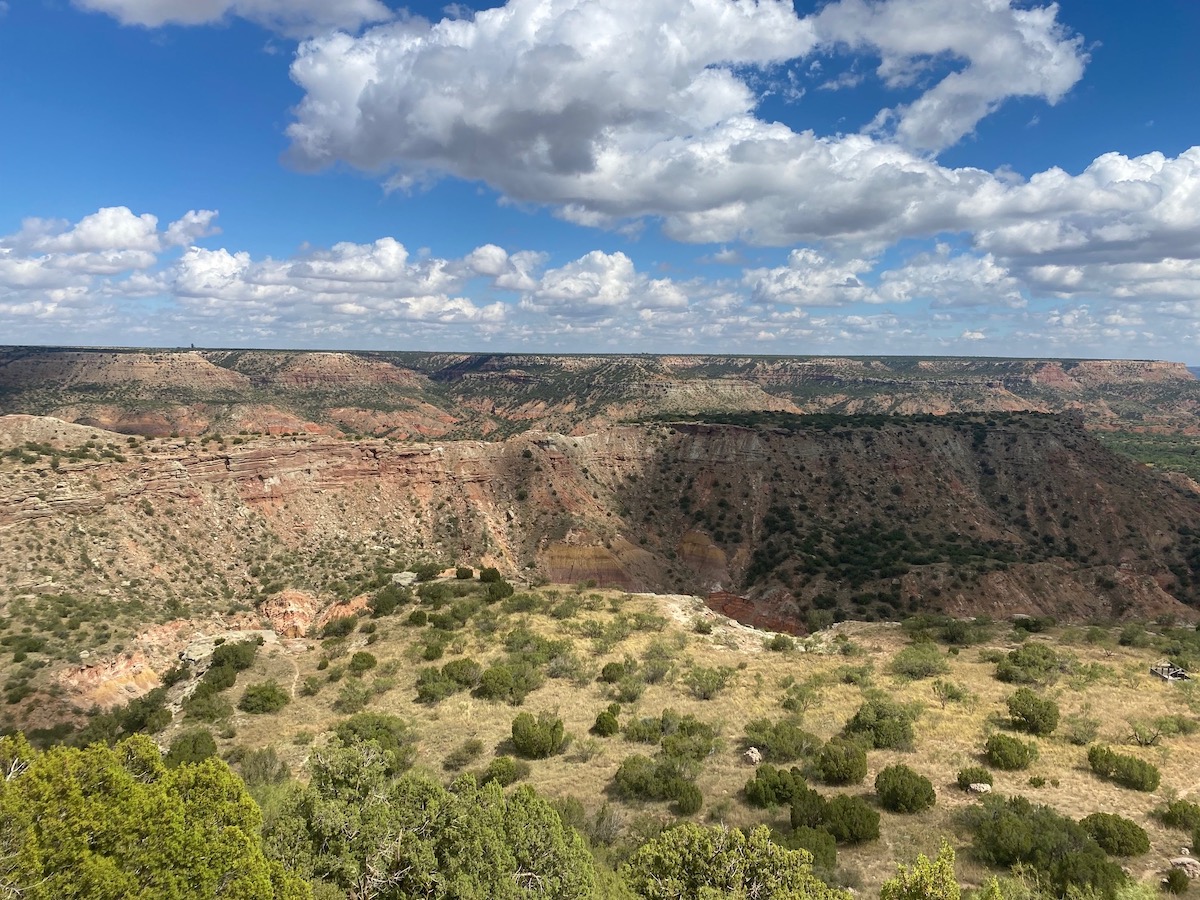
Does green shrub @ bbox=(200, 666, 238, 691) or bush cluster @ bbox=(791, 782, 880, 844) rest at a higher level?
bush cluster @ bbox=(791, 782, 880, 844)

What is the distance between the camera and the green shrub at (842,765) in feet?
66.4

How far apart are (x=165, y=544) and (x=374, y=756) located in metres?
44.8

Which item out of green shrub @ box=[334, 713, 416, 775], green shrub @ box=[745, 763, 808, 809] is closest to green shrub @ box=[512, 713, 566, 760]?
green shrub @ box=[334, 713, 416, 775]

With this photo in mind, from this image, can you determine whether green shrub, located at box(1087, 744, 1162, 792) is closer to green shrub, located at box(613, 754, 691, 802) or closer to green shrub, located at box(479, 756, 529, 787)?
green shrub, located at box(613, 754, 691, 802)

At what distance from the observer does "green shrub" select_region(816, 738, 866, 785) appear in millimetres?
20250

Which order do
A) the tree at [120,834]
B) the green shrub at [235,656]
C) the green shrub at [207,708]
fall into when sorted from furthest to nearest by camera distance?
the green shrub at [235,656], the green shrub at [207,708], the tree at [120,834]

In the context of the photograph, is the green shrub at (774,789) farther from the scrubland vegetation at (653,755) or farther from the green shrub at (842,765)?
the green shrub at (842,765)

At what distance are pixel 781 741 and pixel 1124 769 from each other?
1044 cm

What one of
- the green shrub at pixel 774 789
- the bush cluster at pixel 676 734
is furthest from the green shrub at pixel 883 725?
the bush cluster at pixel 676 734

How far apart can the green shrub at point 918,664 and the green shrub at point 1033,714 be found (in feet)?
19.5

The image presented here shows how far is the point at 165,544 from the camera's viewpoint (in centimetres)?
4922

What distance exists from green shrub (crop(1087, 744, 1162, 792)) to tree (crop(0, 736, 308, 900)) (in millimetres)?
23532

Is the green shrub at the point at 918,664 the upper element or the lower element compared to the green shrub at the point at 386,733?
lower

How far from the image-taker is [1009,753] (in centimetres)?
2064
